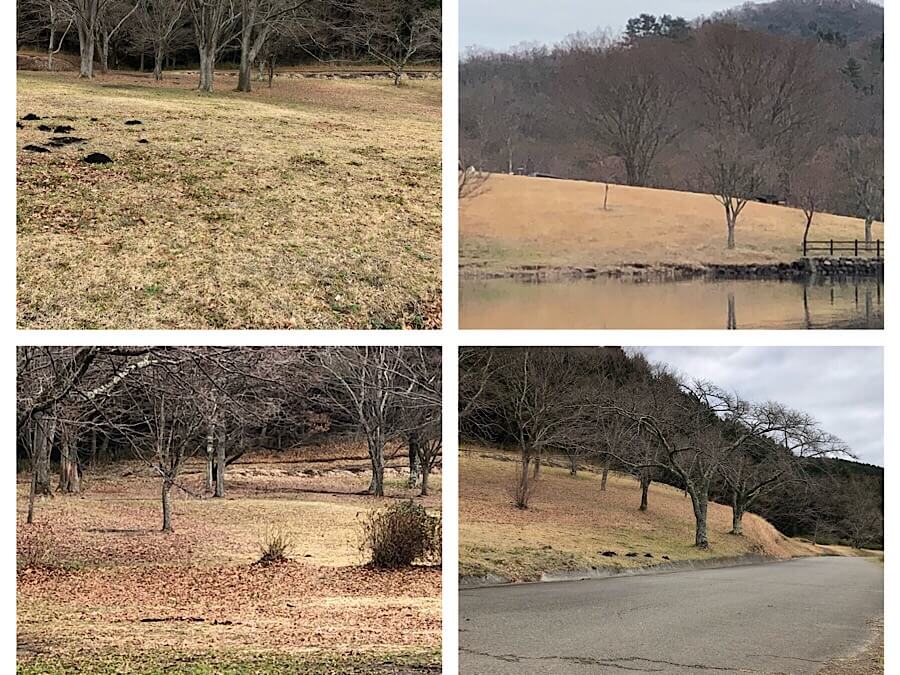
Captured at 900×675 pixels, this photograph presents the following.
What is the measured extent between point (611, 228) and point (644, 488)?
1437mm

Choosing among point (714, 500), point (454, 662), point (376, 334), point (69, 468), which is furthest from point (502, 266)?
point (69, 468)

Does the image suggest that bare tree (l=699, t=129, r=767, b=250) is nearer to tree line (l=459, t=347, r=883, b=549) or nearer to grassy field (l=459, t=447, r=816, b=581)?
→ tree line (l=459, t=347, r=883, b=549)

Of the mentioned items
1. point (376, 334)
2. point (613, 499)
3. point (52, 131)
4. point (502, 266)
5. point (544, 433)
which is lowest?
point (613, 499)

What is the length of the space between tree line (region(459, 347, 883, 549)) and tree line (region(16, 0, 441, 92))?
8.53ft

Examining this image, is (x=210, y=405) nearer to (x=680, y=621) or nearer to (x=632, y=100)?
(x=680, y=621)

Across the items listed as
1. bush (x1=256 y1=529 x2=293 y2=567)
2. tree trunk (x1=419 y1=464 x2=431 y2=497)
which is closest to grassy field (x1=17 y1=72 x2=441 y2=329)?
tree trunk (x1=419 y1=464 x2=431 y2=497)

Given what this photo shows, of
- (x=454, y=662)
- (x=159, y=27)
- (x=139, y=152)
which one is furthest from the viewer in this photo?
(x=159, y=27)

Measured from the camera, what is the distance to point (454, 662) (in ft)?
16.1

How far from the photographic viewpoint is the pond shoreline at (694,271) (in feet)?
17.3

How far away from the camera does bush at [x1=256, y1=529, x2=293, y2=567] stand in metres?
5.34

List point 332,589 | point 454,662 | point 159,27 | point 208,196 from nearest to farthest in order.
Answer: point 454,662 → point 332,589 → point 208,196 → point 159,27
